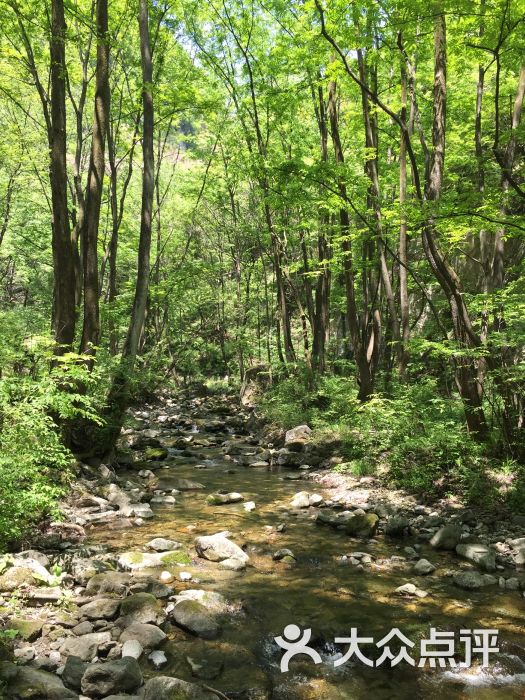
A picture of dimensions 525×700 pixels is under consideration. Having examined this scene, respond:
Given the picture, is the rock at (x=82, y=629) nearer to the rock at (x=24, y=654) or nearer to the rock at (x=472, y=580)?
the rock at (x=24, y=654)

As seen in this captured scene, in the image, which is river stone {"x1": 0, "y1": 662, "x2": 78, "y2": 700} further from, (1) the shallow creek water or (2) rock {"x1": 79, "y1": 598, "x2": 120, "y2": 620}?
(2) rock {"x1": 79, "y1": 598, "x2": 120, "y2": 620}

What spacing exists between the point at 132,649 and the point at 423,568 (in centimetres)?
378

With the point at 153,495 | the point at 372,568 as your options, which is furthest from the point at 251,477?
the point at 372,568

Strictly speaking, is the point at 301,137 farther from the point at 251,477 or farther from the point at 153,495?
the point at 153,495

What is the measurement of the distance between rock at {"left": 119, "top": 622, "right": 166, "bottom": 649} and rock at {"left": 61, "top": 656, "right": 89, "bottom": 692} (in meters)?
0.55

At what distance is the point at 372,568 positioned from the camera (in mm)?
6348

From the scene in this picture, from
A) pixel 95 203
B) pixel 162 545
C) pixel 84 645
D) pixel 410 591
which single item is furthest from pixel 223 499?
pixel 95 203

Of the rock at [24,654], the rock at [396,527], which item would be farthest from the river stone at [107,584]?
the rock at [396,527]

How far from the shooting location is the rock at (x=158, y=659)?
4.10 metres

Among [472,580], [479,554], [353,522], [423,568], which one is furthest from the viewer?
[353,522]

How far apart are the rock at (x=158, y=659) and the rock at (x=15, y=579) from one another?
156cm

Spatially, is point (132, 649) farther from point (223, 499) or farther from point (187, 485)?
point (187, 485)

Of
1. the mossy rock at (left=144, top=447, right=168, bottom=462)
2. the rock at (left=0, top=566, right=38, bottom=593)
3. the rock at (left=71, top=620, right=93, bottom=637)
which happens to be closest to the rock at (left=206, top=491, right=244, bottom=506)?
the mossy rock at (left=144, top=447, right=168, bottom=462)

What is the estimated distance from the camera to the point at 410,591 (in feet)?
18.4
